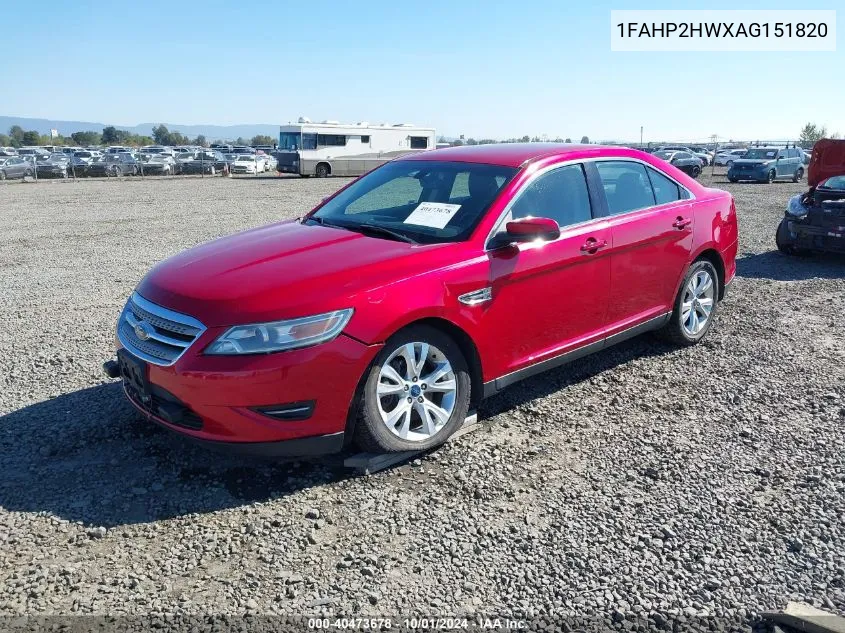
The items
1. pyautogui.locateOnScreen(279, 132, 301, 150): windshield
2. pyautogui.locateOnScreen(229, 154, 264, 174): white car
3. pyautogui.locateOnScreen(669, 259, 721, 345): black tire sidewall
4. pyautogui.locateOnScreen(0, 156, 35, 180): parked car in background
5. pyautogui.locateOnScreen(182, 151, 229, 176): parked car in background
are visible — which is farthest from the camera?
pyautogui.locateOnScreen(229, 154, 264, 174): white car

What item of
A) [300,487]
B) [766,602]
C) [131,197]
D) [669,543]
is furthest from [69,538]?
[131,197]

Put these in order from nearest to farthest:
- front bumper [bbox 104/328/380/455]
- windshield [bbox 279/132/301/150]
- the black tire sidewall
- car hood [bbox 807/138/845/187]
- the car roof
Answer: front bumper [bbox 104/328/380/455] → the car roof → the black tire sidewall → car hood [bbox 807/138/845/187] → windshield [bbox 279/132/301/150]

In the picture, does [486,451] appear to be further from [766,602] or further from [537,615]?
[766,602]

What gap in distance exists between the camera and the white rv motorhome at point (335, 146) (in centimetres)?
3425

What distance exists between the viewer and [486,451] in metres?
4.02

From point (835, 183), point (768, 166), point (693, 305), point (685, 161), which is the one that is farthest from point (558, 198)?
point (685, 161)

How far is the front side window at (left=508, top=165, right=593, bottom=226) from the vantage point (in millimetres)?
4336

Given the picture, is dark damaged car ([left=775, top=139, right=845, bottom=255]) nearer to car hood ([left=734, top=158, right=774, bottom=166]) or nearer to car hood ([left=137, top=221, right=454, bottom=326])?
car hood ([left=137, top=221, right=454, bottom=326])

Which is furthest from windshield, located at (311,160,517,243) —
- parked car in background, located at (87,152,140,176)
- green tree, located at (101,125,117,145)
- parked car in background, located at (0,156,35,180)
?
green tree, located at (101,125,117,145)

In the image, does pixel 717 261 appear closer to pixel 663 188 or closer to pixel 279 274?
pixel 663 188

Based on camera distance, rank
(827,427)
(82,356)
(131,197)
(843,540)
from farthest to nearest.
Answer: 1. (131,197)
2. (82,356)
3. (827,427)
4. (843,540)

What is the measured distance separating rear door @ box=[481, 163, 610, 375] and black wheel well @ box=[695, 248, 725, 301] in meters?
1.46

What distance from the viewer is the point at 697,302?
5734 millimetres

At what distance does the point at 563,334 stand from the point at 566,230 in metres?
0.69
